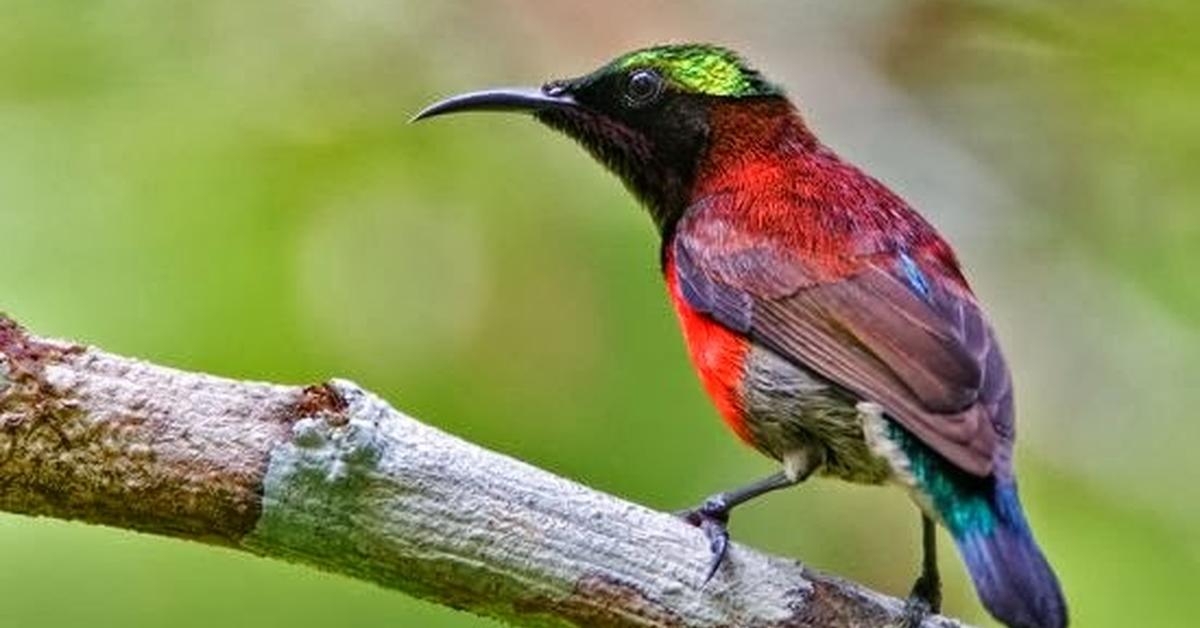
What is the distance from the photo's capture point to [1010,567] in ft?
11.8

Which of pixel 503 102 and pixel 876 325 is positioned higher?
pixel 503 102

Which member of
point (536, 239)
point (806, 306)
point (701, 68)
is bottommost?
point (806, 306)

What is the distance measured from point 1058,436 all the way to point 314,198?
5.56ft

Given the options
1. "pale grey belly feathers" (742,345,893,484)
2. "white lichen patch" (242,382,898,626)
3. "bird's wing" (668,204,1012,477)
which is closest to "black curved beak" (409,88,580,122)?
"bird's wing" (668,204,1012,477)

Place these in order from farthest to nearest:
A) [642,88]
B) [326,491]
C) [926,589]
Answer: [642,88] → [926,589] → [326,491]

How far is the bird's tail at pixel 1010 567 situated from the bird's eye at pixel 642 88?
4.91 ft

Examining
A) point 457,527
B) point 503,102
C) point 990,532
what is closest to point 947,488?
point 990,532

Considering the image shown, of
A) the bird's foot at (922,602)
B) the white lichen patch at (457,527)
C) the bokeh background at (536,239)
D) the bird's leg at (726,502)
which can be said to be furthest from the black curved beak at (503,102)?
the white lichen patch at (457,527)

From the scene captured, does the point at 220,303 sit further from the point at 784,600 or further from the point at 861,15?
the point at 861,15

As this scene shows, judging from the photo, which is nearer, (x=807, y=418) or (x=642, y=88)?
(x=807, y=418)

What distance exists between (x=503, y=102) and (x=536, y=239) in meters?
0.30

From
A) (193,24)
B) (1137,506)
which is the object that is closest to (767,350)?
(1137,506)

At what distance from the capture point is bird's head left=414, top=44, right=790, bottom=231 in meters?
4.96

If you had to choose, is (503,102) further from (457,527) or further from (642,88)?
(457,527)
